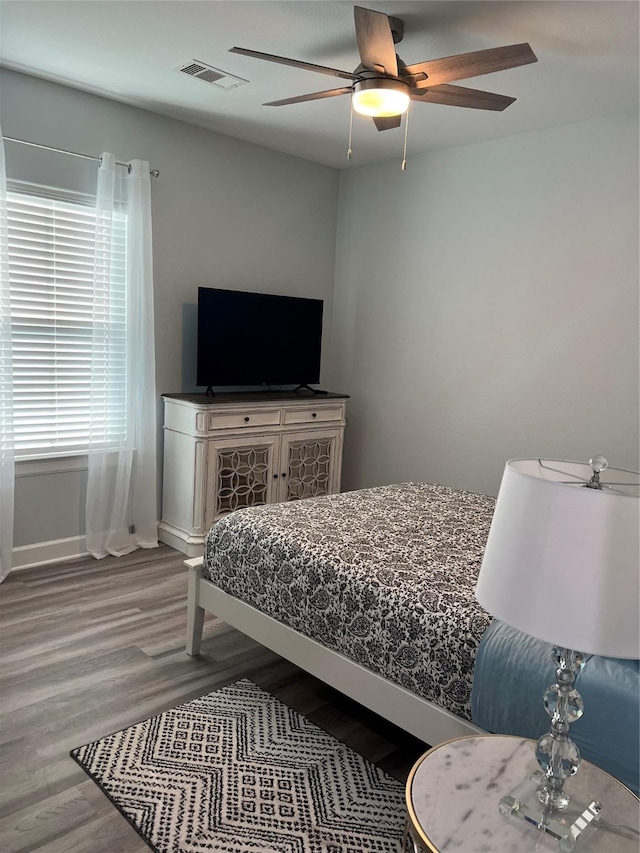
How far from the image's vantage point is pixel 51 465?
379cm

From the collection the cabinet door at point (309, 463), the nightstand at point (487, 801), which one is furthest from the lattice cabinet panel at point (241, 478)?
the nightstand at point (487, 801)

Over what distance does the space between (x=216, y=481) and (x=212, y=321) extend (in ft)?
3.41

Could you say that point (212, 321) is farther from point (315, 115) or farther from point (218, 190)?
point (315, 115)

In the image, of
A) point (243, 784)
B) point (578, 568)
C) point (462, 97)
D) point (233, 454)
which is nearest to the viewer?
point (578, 568)

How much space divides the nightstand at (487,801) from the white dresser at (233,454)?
2.83 metres

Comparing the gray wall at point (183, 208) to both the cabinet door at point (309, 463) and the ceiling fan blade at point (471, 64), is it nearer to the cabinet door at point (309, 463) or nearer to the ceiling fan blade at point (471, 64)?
the cabinet door at point (309, 463)

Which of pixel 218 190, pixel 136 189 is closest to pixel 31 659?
pixel 136 189

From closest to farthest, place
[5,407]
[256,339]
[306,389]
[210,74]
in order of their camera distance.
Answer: [210,74], [5,407], [256,339], [306,389]

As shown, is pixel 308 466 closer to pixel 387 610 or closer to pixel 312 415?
pixel 312 415

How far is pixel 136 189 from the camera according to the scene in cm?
383

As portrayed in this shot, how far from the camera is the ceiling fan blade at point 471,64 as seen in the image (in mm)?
2174

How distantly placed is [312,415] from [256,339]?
67 centimetres

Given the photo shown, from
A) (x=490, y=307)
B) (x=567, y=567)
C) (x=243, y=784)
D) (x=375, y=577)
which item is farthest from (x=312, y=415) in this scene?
(x=567, y=567)

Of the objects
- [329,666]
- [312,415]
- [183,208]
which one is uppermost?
[183,208]
